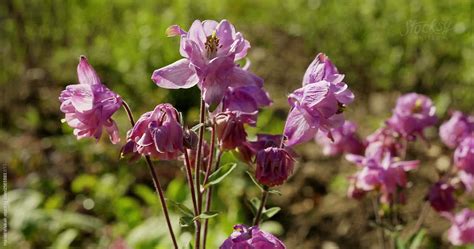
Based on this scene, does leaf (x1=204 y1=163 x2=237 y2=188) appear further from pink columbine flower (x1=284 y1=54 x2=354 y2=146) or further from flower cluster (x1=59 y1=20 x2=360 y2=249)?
pink columbine flower (x1=284 y1=54 x2=354 y2=146)

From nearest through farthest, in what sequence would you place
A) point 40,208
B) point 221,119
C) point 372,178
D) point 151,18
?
point 221,119, point 372,178, point 40,208, point 151,18

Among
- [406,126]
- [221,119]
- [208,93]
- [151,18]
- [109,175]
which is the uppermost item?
[208,93]

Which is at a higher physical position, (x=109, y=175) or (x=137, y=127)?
(x=137, y=127)

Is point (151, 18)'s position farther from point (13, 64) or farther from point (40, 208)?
point (40, 208)

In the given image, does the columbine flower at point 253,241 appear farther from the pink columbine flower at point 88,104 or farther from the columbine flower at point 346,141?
the columbine flower at point 346,141

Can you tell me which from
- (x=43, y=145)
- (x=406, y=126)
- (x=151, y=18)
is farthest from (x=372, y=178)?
(x=151, y=18)

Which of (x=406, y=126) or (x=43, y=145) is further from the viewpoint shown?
(x=43, y=145)
